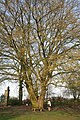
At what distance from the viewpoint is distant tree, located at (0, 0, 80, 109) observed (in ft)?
77.5

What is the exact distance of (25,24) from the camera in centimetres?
2473

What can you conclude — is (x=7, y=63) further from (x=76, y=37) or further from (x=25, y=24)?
(x=76, y=37)

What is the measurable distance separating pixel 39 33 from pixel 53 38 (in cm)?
147

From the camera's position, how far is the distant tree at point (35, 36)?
930 inches

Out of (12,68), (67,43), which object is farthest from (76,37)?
(12,68)

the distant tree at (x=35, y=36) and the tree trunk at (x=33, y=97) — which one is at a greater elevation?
the distant tree at (x=35, y=36)

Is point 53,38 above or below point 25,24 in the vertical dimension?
below

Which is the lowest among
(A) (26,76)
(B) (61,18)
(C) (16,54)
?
(A) (26,76)

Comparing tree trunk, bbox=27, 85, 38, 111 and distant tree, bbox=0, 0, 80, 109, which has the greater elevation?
distant tree, bbox=0, 0, 80, 109

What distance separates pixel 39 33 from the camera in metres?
24.2

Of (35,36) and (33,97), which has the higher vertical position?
(35,36)

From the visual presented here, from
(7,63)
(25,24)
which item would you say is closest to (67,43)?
(25,24)

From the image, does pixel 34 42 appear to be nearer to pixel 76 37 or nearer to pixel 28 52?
pixel 28 52

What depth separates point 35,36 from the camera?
24562 millimetres
